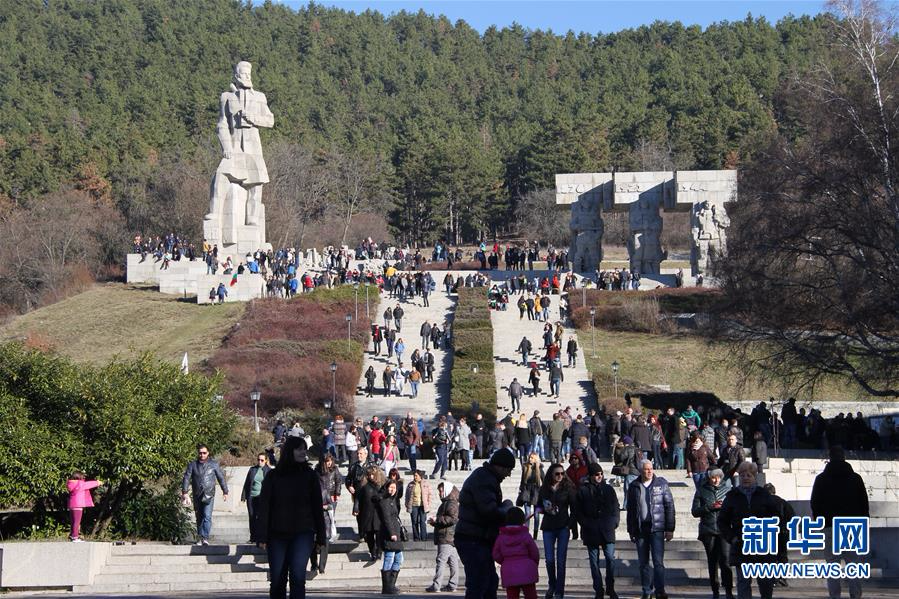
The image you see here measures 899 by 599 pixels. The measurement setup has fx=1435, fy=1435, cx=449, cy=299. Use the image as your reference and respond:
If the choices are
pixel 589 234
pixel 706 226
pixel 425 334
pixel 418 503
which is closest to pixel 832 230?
pixel 418 503

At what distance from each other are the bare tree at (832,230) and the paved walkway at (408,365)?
27.7 ft

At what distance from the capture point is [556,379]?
34062 mm

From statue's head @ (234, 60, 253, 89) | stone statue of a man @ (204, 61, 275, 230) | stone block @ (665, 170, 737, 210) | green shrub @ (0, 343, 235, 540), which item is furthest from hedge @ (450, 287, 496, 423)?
green shrub @ (0, 343, 235, 540)

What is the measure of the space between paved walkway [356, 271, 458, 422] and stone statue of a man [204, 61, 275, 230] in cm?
814

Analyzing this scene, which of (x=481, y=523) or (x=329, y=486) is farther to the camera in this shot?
(x=329, y=486)

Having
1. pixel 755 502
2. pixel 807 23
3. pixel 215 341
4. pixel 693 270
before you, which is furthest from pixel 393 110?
pixel 755 502

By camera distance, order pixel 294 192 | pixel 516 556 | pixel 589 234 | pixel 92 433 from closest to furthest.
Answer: pixel 516 556
pixel 92 433
pixel 589 234
pixel 294 192

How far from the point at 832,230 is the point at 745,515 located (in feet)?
54.4

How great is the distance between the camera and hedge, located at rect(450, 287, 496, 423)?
3316cm

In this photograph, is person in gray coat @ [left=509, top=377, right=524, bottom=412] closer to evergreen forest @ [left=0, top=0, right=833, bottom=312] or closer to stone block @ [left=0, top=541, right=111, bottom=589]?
stone block @ [left=0, top=541, right=111, bottom=589]

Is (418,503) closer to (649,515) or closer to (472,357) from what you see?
(649,515)

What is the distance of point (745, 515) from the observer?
39.3 ft

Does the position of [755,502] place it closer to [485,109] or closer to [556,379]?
[556,379]

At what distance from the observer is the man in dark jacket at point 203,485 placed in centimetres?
1761
